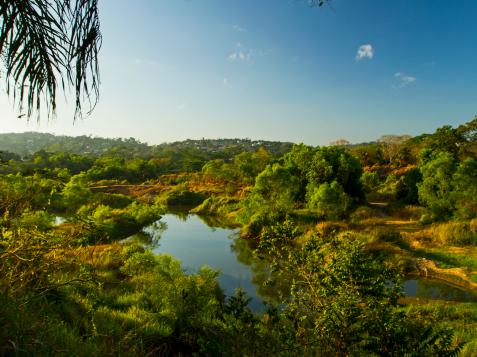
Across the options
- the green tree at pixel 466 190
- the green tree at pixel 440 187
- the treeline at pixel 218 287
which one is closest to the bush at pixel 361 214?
the treeline at pixel 218 287

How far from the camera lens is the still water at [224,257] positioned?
42.0 ft

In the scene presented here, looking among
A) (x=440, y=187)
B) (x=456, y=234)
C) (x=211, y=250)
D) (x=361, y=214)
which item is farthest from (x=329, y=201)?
(x=211, y=250)

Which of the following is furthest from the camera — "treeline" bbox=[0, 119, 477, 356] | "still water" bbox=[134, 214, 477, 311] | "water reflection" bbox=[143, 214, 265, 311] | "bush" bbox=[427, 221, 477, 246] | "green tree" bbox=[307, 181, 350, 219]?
"green tree" bbox=[307, 181, 350, 219]

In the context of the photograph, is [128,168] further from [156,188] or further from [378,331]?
[378,331]

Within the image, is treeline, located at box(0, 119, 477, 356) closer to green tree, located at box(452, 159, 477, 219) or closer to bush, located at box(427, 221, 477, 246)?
green tree, located at box(452, 159, 477, 219)

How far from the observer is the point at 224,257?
18.8 metres

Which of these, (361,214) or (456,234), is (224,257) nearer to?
(361,214)

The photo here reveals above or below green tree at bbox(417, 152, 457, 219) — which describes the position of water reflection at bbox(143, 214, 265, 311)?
below

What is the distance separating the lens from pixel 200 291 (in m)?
10.2

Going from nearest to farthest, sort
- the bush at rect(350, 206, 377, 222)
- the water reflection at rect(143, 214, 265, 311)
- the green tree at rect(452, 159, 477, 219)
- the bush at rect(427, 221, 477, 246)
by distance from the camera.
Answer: the water reflection at rect(143, 214, 265, 311) < the bush at rect(427, 221, 477, 246) < the green tree at rect(452, 159, 477, 219) < the bush at rect(350, 206, 377, 222)

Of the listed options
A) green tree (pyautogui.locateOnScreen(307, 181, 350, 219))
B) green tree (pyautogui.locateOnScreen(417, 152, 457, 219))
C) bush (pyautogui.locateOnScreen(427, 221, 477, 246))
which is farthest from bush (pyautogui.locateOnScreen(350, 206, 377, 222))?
bush (pyautogui.locateOnScreen(427, 221, 477, 246))

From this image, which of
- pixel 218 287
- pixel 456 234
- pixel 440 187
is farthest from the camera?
pixel 440 187

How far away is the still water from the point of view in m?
12.8

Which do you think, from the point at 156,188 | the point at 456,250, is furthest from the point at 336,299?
the point at 156,188
